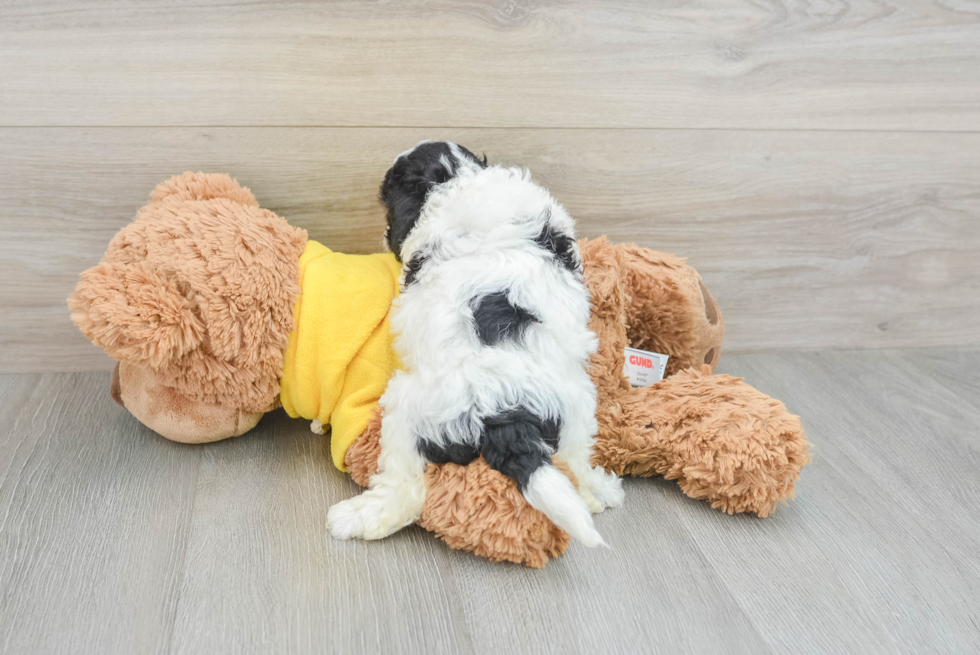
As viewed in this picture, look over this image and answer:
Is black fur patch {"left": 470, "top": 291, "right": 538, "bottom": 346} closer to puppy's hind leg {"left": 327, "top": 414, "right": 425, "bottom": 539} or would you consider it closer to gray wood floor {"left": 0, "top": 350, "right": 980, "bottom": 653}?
puppy's hind leg {"left": 327, "top": 414, "right": 425, "bottom": 539}

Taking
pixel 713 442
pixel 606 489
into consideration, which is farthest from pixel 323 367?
pixel 713 442

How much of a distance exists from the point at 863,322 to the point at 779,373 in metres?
0.24

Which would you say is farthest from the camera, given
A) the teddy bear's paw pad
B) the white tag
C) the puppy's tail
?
the white tag

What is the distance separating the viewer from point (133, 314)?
803mm

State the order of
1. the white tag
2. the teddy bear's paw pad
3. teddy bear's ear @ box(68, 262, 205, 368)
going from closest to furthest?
1. teddy bear's ear @ box(68, 262, 205, 368)
2. the teddy bear's paw pad
3. the white tag

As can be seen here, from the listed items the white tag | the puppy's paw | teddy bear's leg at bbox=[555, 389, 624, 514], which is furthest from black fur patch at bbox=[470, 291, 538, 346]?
the white tag

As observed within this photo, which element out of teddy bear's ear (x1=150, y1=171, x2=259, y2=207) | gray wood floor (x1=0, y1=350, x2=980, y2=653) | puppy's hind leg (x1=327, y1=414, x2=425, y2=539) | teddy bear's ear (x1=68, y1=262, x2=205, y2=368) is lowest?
gray wood floor (x1=0, y1=350, x2=980, y2=653)

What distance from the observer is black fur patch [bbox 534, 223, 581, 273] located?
86cm

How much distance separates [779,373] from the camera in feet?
4.27

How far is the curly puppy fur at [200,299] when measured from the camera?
0.81 meters

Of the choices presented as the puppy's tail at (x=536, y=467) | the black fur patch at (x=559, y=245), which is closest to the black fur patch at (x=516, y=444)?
the puppy's tail at (x=536, y=467)

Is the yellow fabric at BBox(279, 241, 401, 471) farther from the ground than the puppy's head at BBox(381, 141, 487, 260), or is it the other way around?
the puppy's head at BBox(381, 141, 487, 260)

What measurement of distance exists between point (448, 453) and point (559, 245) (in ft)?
0.95

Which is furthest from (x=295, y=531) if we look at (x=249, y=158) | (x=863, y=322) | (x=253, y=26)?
(x=863, y=322)
